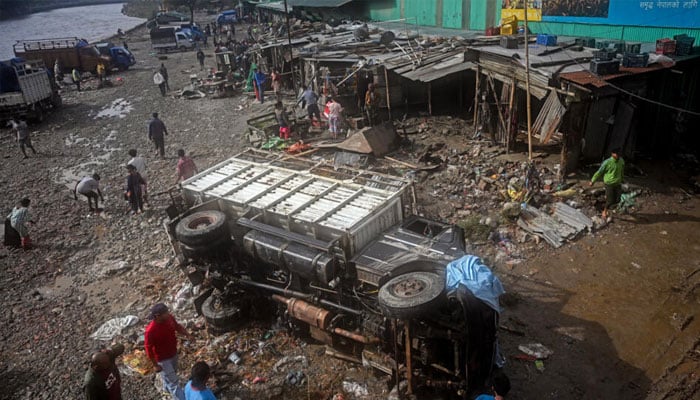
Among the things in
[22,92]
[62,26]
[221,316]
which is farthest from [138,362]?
[62,26]

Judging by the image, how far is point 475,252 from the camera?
9.06 m

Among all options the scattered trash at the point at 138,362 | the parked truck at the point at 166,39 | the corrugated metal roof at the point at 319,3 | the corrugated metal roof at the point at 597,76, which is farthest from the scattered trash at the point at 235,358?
the parked truck at the point at 166,39

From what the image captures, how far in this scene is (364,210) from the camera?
677cm

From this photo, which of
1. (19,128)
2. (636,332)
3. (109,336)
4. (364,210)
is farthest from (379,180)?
(19,128)

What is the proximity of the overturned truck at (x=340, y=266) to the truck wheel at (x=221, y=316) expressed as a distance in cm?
2

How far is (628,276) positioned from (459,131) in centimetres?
806

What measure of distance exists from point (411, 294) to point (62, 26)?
258 feet

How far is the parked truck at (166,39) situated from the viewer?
37.8m

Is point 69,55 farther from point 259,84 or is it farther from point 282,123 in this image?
point 282,123

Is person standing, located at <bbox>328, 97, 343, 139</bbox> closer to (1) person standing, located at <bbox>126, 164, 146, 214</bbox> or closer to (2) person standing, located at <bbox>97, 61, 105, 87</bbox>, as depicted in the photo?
(1) person standing, located at <bbox>126, 164, 146, 214</bbox>

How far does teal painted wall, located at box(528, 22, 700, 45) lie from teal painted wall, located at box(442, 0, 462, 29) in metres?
5.46

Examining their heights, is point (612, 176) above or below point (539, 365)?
above

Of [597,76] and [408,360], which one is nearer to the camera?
[408,360]

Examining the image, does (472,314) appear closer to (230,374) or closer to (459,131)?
(230,374)
